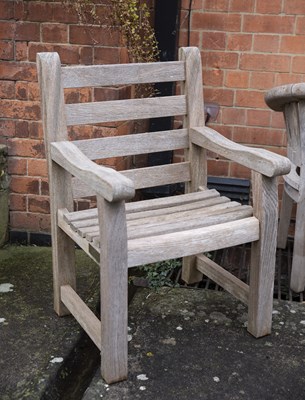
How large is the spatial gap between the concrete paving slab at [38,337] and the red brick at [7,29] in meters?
1.10

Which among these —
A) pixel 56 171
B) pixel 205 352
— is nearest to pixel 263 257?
pixel 205 352

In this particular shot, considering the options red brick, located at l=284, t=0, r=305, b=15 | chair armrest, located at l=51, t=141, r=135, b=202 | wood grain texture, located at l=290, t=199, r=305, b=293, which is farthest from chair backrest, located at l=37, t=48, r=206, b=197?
red brick, located at l=284, t=0, r=305, b=15

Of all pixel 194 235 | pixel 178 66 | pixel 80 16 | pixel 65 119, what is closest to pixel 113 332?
pixel 194 235

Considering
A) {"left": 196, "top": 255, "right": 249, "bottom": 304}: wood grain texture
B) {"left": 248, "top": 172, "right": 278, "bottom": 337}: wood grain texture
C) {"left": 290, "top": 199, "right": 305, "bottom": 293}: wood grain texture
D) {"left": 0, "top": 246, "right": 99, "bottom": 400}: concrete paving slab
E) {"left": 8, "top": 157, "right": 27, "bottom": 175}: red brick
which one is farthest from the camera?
{"left": 8, "top": 157, "right": 27, "bottom": 175}: red brick

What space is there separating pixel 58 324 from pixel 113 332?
481 millimetres

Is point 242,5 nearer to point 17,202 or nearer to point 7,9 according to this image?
point 7,9

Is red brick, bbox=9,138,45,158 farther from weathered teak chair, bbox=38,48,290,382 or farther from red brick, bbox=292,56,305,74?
red brick, bbox=292,56,305,74

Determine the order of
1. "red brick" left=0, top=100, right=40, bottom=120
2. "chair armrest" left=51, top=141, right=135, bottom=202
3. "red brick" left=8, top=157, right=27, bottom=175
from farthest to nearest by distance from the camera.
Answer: "red brick" left=8, top=157, right=27, bottom=175, "red brick" left=0, top=100, right=40, bottom=120, "chair armrest" left=51, top=141, right=135, bottom=202

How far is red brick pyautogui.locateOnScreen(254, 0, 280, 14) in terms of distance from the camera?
315 centimetres

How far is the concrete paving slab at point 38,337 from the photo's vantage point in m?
2.03

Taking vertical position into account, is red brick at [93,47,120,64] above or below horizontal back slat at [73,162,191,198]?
above

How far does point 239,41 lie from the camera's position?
3.23m

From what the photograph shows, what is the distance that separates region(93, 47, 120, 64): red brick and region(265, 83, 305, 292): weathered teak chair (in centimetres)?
73

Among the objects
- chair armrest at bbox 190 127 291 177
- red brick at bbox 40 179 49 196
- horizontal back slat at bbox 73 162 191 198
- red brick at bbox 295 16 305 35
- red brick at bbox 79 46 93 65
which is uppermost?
red brick at bbox 295 16 305 35
